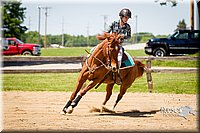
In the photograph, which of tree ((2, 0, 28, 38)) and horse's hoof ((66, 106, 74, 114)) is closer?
horse's hoof ((66, 106, 74, 114))

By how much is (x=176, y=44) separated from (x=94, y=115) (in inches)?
676

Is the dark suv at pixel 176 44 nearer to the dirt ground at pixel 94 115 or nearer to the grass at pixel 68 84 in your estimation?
the grass at pixel 68 84

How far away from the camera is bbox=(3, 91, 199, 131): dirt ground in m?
6.12

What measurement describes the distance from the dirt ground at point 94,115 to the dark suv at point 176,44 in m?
13.3

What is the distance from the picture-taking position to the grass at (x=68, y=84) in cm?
1254

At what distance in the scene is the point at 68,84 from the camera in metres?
14.2

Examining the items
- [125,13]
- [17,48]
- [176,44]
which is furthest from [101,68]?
[17,48]

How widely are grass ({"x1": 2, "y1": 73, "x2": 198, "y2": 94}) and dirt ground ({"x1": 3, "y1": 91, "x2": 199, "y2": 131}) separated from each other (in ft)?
6.48

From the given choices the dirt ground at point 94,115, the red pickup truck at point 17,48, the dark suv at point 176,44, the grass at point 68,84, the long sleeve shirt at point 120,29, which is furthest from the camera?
the red pickup truck at point 17,48

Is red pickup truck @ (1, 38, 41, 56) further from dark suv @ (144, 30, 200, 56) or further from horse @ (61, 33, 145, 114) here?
horse @ (61, 33, 145, 114)
